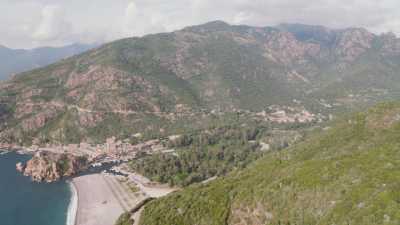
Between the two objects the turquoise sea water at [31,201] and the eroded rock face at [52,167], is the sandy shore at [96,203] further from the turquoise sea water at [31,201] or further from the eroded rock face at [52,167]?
the eroded rock face at [52,167]

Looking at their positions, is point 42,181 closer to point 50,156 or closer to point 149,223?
point 50,156

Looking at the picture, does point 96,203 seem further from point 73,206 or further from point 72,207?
→ point 72,207

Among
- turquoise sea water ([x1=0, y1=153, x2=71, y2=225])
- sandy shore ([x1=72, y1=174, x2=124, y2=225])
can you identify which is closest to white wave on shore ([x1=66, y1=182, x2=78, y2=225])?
sandy shore ([x1=72, y1=174, x2=124, y2=225])

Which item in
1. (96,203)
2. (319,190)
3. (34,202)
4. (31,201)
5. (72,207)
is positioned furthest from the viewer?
(31,201)

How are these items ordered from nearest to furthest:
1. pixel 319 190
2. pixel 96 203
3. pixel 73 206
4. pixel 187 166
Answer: pixel 319 190, pixel 73 206, pixel 96 203, pixel 187 166

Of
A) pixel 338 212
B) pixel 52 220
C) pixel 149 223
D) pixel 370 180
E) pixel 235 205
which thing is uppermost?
pixel 370 180

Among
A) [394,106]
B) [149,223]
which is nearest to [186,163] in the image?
[149,223]

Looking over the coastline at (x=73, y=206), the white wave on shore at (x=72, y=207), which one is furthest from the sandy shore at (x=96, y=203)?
the white wave on shore at (x=72, y=207)

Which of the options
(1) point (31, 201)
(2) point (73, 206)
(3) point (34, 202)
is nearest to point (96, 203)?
(2) point (73, 206)
